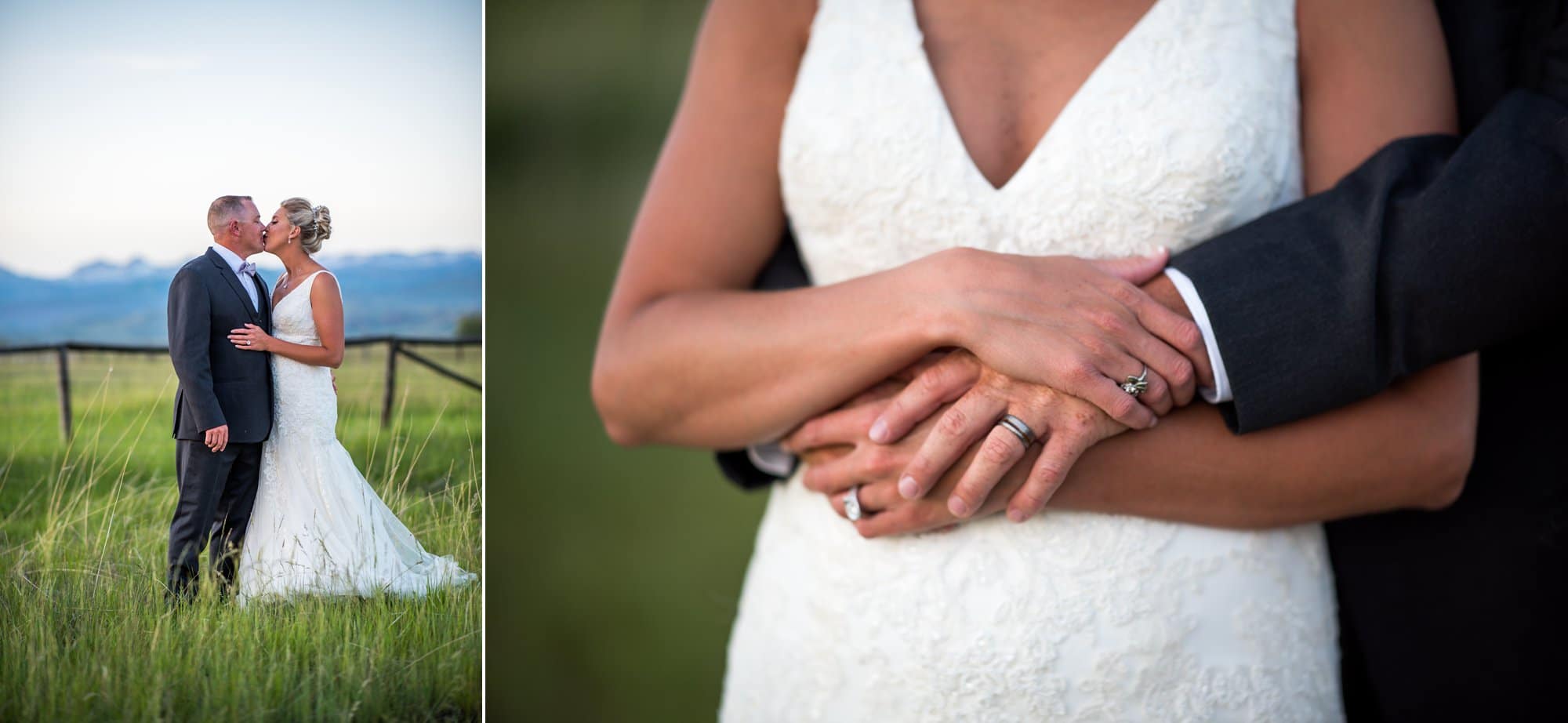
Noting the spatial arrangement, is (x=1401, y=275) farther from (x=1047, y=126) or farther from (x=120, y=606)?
(x=120, y=606)

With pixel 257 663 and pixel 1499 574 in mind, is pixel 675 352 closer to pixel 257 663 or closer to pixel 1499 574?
pixel 257 663

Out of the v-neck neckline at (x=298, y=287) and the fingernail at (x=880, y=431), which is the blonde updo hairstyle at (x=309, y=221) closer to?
the v-neck neckline at (x=298, y=287)

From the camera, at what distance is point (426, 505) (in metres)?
1.35

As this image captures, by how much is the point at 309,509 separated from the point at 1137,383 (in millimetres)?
920

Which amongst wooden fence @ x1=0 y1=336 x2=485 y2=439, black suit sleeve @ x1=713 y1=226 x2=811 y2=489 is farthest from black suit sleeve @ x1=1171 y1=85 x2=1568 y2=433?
wooden fence @ x1=0 y1=336 x2=485 y2=439

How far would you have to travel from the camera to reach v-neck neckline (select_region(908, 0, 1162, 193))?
1300 millimetres

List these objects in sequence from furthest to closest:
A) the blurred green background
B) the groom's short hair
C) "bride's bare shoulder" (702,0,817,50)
→ the blurred green background < "bride's bare shoulder" (702,0,817,50) < the groom's short hair

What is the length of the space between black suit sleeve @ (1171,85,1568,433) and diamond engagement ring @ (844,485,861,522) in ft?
1.37

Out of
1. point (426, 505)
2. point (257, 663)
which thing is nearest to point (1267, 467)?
point (426, 505)

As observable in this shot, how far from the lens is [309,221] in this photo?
124 centimetres

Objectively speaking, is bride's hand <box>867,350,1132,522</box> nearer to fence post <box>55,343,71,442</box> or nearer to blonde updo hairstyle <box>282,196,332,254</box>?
blonde updo hairstyle <box>282,196,332,254</box>

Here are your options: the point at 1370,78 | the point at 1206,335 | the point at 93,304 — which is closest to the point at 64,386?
the point at 93,304

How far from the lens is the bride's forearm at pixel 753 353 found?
121cm

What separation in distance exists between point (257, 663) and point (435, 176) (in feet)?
1.96
